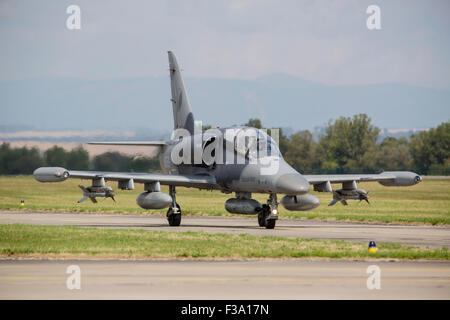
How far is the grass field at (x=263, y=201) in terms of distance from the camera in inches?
1738

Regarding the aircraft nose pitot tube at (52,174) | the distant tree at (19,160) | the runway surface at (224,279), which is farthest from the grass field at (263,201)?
the runway surface at (224,279)

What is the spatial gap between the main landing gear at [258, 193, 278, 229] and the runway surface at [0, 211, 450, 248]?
38 cm

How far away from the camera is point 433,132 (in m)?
157

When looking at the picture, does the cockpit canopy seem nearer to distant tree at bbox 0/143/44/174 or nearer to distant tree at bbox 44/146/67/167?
distant tree at bbox 44/146/67/167

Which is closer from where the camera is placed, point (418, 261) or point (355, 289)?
point (355, 289)

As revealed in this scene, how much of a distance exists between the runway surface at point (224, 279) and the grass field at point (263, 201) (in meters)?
19.9

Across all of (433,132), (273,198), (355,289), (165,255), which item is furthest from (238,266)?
(433,132)

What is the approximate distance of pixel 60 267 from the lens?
18578 mm

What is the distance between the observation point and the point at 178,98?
4306 centimetres

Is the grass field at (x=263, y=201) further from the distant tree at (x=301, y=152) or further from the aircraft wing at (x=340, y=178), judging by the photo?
the distant tree at (x=301, y=152)
